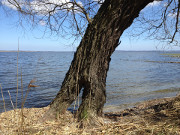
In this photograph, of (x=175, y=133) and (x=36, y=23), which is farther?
(x=36, y=23)

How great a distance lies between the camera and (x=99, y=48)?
2.65 metres

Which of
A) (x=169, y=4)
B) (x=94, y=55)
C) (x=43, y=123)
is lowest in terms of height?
(x=43, y=123)

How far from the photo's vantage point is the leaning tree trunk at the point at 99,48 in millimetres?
2576

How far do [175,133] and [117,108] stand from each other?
4.26 m

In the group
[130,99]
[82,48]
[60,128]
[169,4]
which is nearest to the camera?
[60,128]

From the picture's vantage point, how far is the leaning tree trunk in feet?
8.45

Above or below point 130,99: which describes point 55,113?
above

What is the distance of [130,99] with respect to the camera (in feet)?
23.3

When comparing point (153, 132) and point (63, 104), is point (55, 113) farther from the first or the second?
point (153, 132)

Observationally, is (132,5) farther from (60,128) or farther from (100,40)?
(60,128)

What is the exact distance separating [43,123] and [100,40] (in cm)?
179

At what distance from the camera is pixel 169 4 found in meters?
3.90

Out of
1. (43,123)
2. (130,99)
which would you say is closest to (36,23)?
(43,123)

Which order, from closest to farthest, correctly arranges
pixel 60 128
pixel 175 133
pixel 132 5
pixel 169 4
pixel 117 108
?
pixel 175 133
pixel 60 128
pixel 132 5
pixel 169 4
pixel 117 108
